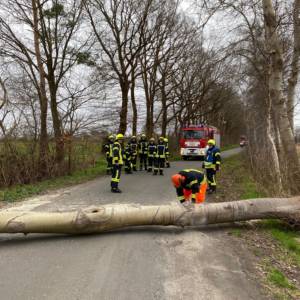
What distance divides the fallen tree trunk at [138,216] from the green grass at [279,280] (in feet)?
5.07

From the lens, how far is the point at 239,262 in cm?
395

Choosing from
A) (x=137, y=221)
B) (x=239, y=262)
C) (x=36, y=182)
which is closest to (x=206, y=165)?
(x=137, y=221)

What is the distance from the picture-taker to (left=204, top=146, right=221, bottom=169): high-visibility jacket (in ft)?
26.8

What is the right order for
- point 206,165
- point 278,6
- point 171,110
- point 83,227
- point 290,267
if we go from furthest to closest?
point 171,110
point 278,6
point 206,165
point 83,227
point 290,267

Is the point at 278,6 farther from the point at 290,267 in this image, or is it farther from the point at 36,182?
the point at 36,182

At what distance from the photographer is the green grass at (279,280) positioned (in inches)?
132

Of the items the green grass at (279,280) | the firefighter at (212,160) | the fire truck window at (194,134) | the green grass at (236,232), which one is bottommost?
the green grass at (279,280)

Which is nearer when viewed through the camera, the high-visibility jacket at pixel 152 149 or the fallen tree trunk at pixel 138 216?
the fallen tree trunk at pixel 138 216

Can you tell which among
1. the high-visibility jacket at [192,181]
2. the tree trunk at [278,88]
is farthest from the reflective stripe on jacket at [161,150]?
the high-visibility jacket at [192,181]

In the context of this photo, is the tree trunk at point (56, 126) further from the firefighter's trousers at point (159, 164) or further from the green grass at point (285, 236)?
the green grass at point (285, 236)

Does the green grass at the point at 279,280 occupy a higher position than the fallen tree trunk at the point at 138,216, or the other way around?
the fallen tree trunk at the point at 138,216

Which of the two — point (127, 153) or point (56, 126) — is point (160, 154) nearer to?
point (127, 153)

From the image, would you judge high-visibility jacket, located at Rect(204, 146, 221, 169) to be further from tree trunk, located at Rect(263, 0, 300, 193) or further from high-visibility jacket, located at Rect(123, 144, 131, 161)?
high-visibility jacket, located at Rect(123, 144, 131, 161)

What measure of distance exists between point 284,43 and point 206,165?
7.10m
